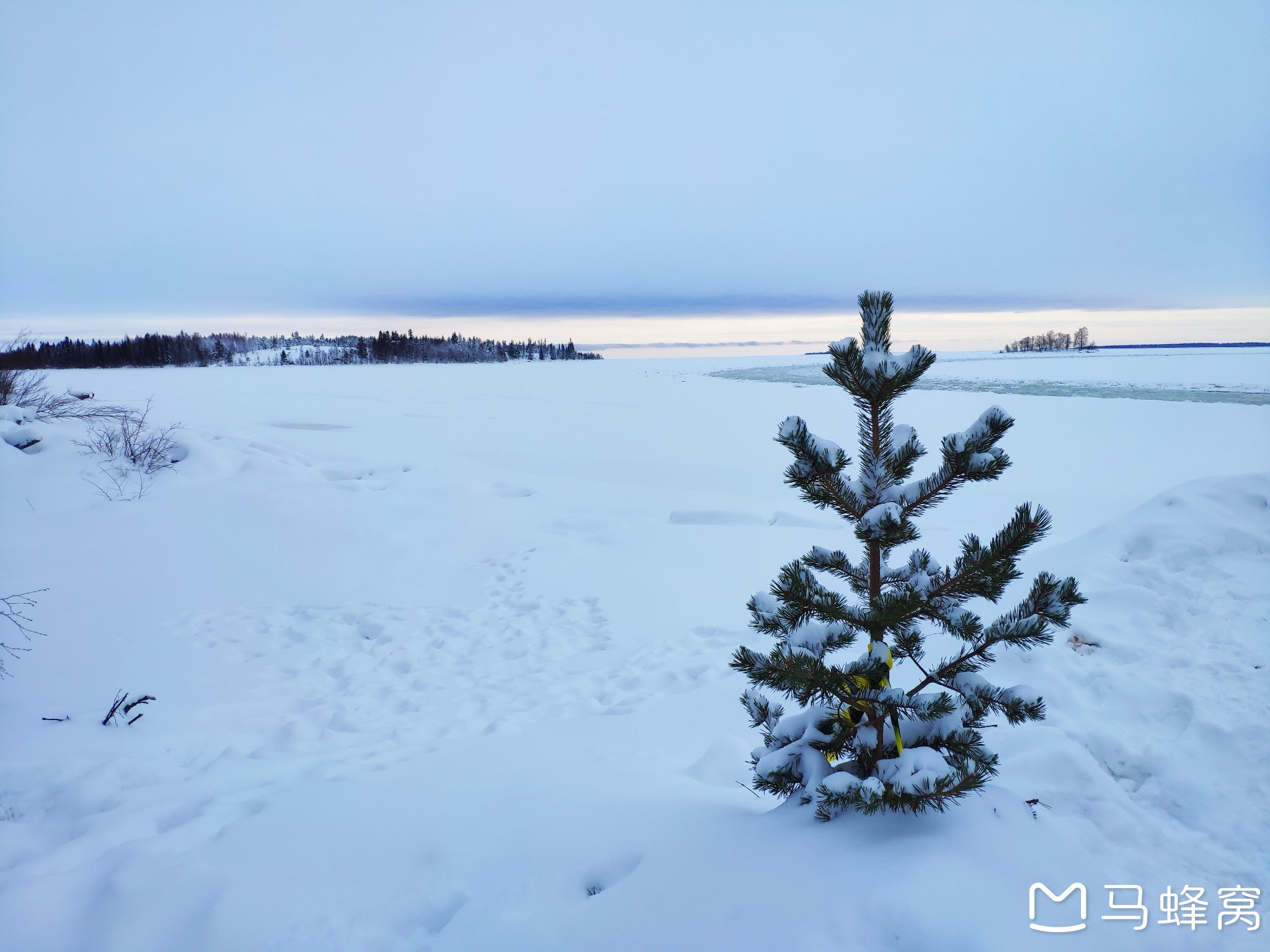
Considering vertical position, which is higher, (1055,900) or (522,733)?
(1055,900)

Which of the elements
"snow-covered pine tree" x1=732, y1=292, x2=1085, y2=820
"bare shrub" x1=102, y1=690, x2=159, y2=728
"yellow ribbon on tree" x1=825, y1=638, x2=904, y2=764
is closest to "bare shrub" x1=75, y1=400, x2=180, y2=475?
"bare shrub" x1=102, y1=690, x2=159, y2=728

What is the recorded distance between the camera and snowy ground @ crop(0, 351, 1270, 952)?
211cm

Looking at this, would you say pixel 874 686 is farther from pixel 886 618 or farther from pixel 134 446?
pixel 134 446

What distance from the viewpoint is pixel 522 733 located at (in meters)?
4.39

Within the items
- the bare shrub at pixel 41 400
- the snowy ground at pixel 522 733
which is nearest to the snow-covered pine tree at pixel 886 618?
the snowy ground at pixel 522 733

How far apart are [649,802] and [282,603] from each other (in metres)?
5.42

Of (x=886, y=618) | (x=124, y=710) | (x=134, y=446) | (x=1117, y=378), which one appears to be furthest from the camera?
(x=1117, y=378)

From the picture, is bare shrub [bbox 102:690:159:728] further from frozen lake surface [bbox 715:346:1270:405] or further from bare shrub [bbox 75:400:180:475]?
frozen lake surface [bbox 715:346:1270:405]

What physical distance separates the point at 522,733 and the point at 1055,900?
3286mm

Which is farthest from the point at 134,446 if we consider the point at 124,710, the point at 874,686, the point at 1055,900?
the point at 1055,900

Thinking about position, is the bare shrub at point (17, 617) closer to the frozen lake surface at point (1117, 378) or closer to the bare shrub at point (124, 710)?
the bare shrub at point (124, 710)

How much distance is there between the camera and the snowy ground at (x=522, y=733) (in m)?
2.11

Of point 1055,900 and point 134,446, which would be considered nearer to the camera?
point 1055,900

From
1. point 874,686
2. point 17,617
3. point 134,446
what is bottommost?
point 17,617
